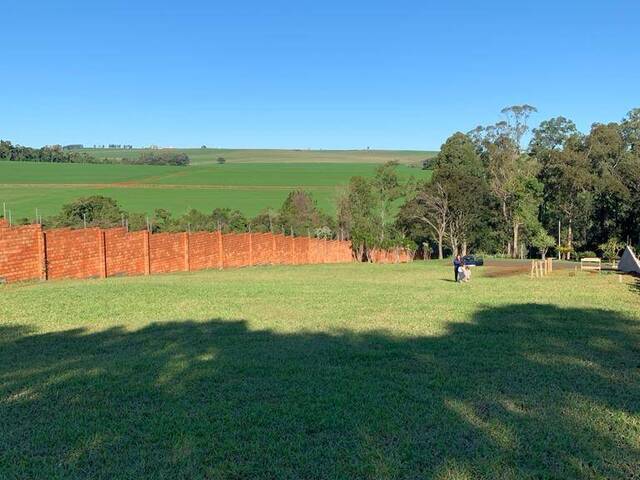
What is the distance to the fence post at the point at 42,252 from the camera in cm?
1805

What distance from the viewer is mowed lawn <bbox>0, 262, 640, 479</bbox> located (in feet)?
14.4

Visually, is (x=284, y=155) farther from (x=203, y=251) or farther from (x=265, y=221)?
(x=203, y=251)

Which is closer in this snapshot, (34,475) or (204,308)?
(34,475)

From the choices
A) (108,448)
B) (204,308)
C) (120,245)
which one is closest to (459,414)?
(108,448)

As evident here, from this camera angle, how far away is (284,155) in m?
143

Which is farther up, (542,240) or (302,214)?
(302,214)

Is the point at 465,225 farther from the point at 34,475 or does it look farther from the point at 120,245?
the point at 34,475

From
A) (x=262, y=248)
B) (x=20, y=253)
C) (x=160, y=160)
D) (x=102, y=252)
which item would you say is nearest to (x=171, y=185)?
(x=160, y=160)

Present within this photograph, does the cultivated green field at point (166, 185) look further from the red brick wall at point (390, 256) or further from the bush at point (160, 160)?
the red brick wall at point (390, 256)

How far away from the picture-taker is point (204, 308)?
12930 millimetres

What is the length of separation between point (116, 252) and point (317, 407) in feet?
58.7

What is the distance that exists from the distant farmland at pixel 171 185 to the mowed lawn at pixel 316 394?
5210 centimetres

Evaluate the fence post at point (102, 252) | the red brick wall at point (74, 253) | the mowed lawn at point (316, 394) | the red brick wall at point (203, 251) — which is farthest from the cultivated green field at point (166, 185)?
the mowed lawn at point (316, 394)

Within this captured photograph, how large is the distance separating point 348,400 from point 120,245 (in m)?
18.0
